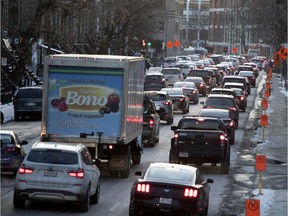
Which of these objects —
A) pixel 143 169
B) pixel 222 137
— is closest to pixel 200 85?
pixel 143 169

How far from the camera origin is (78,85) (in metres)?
24.7

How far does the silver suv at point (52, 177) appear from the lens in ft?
63.0

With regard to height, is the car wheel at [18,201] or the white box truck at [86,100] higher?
the white box truck at [86,100]

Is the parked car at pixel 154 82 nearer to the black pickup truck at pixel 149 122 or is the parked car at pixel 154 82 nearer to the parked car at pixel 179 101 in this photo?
the parked car at pixel 179 101

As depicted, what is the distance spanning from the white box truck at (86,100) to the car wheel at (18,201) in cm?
517

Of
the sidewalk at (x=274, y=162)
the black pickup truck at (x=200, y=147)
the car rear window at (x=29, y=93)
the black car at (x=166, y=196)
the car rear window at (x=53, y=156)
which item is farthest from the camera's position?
the car rear window at (x=29, y=93)

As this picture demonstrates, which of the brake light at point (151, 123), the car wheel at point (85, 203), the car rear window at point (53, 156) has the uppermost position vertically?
the car rear window at point (53, 156)

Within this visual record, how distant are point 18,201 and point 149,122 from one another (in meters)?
13.9

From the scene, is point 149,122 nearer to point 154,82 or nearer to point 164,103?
point 164,103

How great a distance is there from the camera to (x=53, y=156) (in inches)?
769

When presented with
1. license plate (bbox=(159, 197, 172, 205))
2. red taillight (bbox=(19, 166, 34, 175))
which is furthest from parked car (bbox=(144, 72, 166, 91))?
license plate (bbox=(159, 197, 172, 205))

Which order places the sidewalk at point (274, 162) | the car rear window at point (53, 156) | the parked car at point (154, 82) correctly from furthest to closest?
1. the parked car at point (154, 82)
2. the sidewalk at point (274, 162)
3. the car rear window at point (53, 156)

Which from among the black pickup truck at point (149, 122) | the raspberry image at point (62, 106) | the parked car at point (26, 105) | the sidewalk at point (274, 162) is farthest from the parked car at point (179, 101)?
the raspberry image at point (62, 106)

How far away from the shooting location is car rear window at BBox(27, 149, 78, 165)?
19.5m
